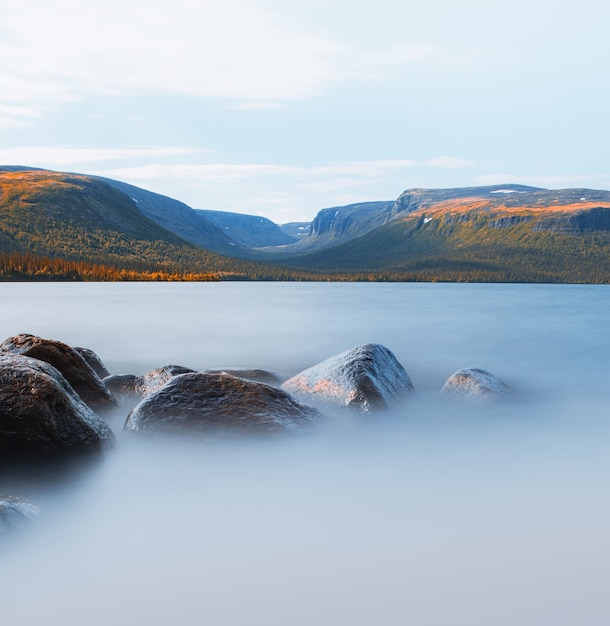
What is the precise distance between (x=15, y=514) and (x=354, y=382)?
7809 mm

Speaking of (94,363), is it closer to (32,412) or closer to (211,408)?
(211,408)

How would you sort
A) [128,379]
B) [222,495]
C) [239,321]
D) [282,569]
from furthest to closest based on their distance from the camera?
[239,321], [128,379], [222,495], [282,569]

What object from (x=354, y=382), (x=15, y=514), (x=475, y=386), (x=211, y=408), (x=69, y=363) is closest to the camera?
(x=15, y=514)

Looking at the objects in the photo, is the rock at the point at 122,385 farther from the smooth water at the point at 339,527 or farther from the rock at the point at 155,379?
the smooth water at the point at 339,527

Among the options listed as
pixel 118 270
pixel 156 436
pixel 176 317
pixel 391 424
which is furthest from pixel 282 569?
pixel 118 270

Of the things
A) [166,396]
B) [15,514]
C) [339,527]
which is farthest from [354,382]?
[15,514]

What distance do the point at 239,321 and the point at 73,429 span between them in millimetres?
36026

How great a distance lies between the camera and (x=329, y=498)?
9172 millimetres

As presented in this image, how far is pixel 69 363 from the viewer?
12.8m

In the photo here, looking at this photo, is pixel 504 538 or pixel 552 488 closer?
pixel 504 538

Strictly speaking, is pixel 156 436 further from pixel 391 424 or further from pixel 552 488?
pixel 552 488

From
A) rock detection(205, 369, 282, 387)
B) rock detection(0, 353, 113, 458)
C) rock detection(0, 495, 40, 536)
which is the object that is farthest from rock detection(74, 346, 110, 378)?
rock detection(0, 495, 40, 536)

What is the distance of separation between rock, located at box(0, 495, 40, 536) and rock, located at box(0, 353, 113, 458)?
5.50ft

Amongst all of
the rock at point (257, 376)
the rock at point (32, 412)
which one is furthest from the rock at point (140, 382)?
the rock at point (32, 412)
